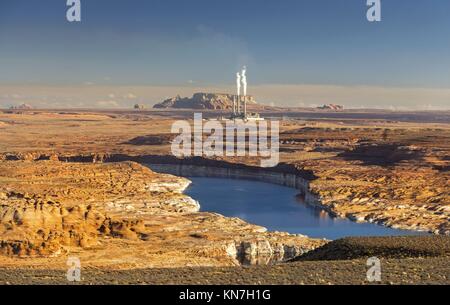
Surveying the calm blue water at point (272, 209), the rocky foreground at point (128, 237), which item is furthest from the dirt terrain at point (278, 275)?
the calm blue water at point (272, 209)

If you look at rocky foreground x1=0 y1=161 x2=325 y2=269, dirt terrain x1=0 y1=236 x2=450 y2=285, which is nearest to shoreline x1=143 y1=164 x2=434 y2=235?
rocky foreground x1=0 y1=161 x2=325 y2=269

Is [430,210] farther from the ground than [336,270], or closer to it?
closer to it

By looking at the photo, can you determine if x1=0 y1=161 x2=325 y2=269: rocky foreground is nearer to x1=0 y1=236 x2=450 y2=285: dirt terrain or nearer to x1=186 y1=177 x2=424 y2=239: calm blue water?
x1=186 y1=177 x2=424 y2=239: calm blue water

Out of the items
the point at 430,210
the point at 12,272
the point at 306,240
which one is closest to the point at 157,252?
the point at 306,240

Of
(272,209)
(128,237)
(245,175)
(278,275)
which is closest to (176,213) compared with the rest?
(128,237)
